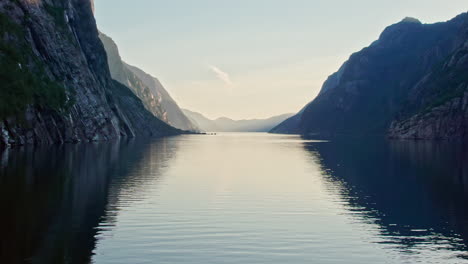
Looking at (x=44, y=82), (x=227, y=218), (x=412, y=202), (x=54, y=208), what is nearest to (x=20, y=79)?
(x=44, y=82)

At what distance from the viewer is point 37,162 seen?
217 ft

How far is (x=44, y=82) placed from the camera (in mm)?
119812

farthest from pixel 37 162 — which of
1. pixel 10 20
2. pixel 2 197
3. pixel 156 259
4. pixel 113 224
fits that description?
pixel 10 20

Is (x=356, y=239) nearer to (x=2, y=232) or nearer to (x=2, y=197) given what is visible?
(x=2, y=232)

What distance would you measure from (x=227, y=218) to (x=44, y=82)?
99.8m

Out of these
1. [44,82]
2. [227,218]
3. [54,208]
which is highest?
[44,82]

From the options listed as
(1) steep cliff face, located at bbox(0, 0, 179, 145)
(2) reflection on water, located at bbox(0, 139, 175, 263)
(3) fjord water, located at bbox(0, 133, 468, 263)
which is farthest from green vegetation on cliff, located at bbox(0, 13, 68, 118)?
(3) fjord water, located at bbox(0, 133, 468, 263)

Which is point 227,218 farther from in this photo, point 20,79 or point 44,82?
point 44,82

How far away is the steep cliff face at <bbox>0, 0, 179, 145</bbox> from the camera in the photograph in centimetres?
9931

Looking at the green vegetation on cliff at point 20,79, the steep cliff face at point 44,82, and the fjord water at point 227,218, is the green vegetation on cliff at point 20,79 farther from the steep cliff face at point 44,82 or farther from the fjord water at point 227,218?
the fjord water at point 227,218

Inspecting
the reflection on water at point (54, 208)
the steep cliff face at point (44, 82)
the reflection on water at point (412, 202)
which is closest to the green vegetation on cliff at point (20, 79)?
the steep cliff face at point (44, 82)

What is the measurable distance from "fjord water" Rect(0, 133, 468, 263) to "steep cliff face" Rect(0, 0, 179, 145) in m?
46.2

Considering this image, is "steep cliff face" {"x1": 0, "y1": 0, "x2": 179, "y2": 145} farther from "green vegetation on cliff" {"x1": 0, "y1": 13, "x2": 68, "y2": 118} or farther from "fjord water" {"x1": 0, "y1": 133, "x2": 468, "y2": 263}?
"fjord water" {"x1": 0, "y1": 133, "x2": 468, "y2": 263}

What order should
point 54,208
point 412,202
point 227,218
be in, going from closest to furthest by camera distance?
point 54,208 < point 227,218 < point 412,202
